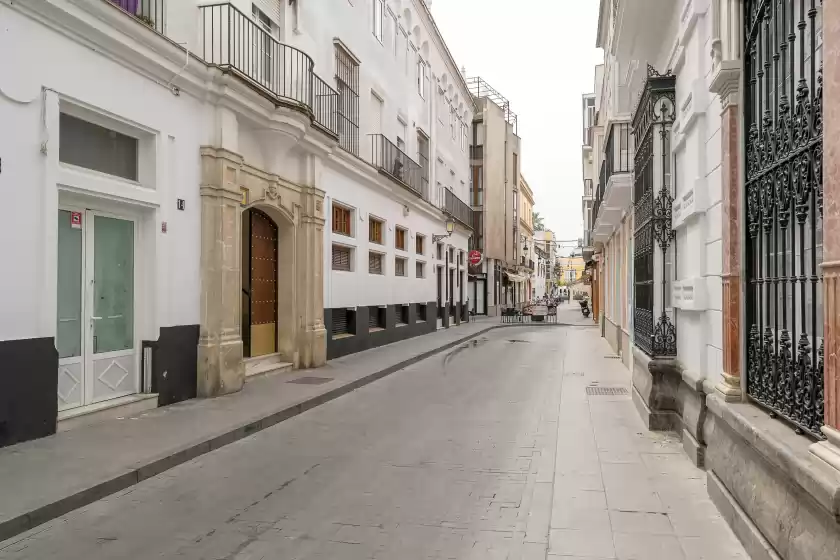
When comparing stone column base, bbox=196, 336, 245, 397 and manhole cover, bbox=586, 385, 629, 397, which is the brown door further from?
manhole cover, bbox=586, 385, 629, 397

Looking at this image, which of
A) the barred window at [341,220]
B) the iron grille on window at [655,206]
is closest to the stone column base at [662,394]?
the iron grille on window at [655,206]

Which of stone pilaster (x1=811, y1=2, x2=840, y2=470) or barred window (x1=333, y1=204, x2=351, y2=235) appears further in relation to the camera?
barred window (x1=333, y1=204, x2=351, y2=235)

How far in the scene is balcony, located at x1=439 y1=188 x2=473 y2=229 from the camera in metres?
25.9

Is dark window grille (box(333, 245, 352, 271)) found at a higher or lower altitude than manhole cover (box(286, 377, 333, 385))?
higher

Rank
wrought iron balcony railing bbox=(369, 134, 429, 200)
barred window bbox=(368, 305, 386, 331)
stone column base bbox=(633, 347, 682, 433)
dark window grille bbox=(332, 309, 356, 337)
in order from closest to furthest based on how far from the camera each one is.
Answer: stone column base bbox=(633, 347, 682, 433) → dark window grille bbox=(332, 309, 356, 337) → wrought iron balcony railing bbox=(369, 134, 429, 200) → barred window bbox=(368, 305, 386, 331)

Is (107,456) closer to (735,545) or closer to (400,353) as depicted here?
(735,545)

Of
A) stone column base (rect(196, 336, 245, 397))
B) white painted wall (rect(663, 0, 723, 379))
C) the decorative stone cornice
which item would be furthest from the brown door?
the decorative stone cornice

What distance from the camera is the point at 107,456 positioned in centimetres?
589

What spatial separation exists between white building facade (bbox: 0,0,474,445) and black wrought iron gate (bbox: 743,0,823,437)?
6.50 metres

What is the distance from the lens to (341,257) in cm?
1530

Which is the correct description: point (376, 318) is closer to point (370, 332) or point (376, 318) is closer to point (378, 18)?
point (370, 332)

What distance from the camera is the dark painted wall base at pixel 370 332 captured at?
1445 centimetres

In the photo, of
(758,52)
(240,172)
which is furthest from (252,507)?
(240,172)

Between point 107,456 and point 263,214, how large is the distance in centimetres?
696
